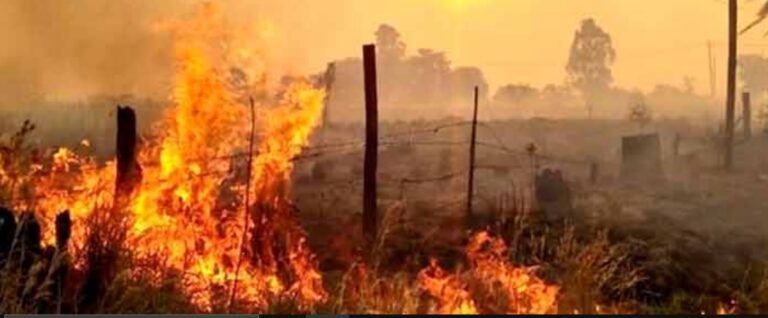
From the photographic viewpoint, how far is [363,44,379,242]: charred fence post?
43.5 feet

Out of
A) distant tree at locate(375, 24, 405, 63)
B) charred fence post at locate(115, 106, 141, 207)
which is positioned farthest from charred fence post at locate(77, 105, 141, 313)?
distant tree at locate(375, 24, 405, 63)

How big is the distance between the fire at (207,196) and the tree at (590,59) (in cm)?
6951

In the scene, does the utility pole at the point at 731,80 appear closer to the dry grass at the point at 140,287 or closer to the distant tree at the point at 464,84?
the dry grass at the point at 140,287

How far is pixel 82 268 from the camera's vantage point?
8.45 m

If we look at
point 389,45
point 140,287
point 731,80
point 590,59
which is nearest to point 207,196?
point 140,287

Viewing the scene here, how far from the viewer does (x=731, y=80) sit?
92.6ft

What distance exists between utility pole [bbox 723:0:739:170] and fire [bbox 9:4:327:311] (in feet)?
59.3

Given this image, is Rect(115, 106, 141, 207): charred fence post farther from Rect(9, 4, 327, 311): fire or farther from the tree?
the tree

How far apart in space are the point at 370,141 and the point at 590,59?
236ft

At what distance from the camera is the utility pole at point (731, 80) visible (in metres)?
27.7

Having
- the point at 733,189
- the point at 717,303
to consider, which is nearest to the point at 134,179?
the point at 717,303

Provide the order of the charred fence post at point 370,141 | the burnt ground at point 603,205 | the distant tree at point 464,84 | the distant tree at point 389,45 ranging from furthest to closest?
the distant tree at point 464,84 < the distant tree at point 389,45 < the burnt ground at point 603,205 < the charred fence post at point 370,141

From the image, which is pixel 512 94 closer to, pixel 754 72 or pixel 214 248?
pixel 754 72

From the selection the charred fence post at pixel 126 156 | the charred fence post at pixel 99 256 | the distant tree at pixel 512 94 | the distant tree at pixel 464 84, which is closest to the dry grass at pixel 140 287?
the charred fence post at pixel 99 256
